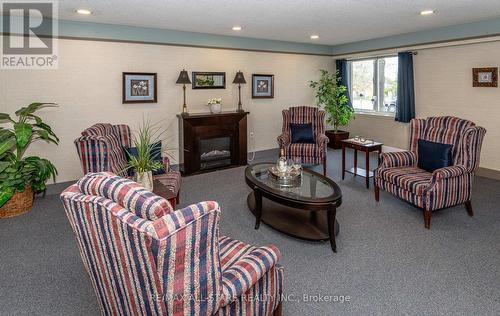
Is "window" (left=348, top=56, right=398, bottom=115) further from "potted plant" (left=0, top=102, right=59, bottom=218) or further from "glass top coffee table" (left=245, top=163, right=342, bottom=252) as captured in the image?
"potted plant" (left=0, top=102, right=59, bottom=218)

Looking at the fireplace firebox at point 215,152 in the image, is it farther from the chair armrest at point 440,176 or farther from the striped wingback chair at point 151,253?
the striped wingback chair at point 151,253

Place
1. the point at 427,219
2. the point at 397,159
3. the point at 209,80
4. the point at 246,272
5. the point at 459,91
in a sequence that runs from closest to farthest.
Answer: the point at 246,272, the point at 427,219, the point at 397,159, the point at 459,91, the point at 209,80

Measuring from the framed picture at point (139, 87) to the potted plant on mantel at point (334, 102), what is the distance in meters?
3.66

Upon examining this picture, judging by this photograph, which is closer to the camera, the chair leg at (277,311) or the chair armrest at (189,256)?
the chair armrest at (189,256)

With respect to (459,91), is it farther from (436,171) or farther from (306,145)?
(436,171)

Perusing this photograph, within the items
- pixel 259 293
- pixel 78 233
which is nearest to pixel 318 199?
pixel 259 293

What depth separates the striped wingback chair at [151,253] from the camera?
1.28 meters

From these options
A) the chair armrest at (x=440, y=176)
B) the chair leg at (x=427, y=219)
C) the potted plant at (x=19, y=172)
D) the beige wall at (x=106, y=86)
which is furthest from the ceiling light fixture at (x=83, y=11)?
the chair leg at (x=427, y=219)

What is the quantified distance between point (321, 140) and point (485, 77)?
105 inches

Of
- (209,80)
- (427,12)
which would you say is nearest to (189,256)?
(427,12)

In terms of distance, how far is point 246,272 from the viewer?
1654 mm

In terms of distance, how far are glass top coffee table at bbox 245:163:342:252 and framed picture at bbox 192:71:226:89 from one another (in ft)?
8.48

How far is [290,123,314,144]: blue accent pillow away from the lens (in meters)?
5.76

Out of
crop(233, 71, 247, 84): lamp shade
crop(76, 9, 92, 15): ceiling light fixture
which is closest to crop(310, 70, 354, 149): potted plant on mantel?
crop(233, 71, 247, 84): lamp shade
